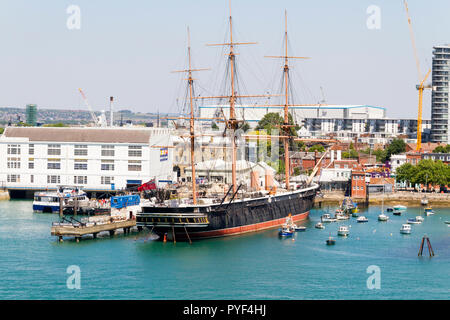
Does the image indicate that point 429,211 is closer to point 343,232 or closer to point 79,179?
point 343,232

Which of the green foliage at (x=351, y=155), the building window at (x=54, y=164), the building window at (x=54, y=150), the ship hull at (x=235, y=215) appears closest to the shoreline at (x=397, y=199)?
the ship hull at (x=235, y=215)

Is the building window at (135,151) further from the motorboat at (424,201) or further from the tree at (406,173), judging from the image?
the tree at (406,173)

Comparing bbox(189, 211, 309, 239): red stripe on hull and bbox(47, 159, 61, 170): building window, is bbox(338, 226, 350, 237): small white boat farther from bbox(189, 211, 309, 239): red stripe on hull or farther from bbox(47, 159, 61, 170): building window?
bbox(47, 159, 61, 170): building window

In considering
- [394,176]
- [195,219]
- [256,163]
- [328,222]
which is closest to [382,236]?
[328,222]

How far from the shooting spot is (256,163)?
68.4 metres

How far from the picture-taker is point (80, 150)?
6394 cm

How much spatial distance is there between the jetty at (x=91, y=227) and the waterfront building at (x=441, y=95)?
80.5 m

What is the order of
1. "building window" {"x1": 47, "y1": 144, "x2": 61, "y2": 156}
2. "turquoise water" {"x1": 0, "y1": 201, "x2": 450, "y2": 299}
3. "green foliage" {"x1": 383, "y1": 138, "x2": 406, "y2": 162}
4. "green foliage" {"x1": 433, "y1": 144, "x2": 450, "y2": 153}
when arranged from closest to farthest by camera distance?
"turquoise water" {"x1": 0, "y1": 201, "x2": 450, "y2": 299}, "building window" {"x1": 47, "y1": 144, "x2": 61, "y2": 156}, "green foliage" {"x1": 433, "y1": 144, "x2": 450, "y2": 153}, "green foliage" {"x1": 383, "y1": 138, "x2": 406, "y2": 162}

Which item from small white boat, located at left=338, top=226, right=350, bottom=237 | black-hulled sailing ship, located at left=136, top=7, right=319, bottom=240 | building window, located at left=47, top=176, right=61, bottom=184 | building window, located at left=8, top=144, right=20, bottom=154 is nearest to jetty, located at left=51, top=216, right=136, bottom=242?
black-hulled sailing ship, located at left=136, top=7, right=319, bottom=240

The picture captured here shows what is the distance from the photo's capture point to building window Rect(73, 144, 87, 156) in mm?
63906

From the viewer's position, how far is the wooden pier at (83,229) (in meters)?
39.9

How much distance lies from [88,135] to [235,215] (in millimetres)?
25007

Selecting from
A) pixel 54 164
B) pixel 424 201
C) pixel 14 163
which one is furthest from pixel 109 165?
pixel 424 201

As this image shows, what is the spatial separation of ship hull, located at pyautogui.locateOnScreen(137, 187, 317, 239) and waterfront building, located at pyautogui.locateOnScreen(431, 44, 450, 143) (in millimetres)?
68056
